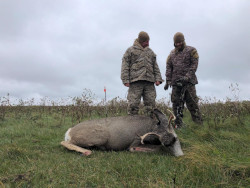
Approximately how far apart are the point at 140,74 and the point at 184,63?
4.43 feet

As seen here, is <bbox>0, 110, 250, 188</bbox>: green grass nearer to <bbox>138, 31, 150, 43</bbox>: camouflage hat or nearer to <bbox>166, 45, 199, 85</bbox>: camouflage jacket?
<bbox>166, 45, 199, 85</bbox>: camouflage jacket

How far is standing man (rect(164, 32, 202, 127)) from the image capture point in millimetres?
6145

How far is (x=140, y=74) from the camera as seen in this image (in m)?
5.82

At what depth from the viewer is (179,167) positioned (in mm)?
3213

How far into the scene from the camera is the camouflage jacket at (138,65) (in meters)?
5.86

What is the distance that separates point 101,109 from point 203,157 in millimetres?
8185

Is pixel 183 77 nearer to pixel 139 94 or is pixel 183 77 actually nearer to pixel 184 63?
pixel 184 63

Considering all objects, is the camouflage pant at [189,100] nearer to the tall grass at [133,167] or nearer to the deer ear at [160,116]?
the tall grass at [133,167]

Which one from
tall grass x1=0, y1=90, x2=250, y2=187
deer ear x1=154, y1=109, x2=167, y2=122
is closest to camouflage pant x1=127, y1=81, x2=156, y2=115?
deer ear x1=154, y1=109, x2=167, y2=122

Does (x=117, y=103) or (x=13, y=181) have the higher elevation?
(x=117, y=103)

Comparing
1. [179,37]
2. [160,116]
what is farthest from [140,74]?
[160,116]

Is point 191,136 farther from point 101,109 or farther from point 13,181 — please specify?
point 101,109

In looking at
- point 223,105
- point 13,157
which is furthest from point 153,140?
point 223,105

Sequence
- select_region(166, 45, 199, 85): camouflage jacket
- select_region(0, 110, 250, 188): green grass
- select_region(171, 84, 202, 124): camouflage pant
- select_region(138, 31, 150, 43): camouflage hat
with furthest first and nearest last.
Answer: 1. select_region(171, 84, 202, 124): camouflage pant
2. select_region(166, 45, 199, 85): camouflage jacket
3. select_region(138, 31, 150, 43): camouflage hat
4. select_region(0, 110, 250, 188): green grass
